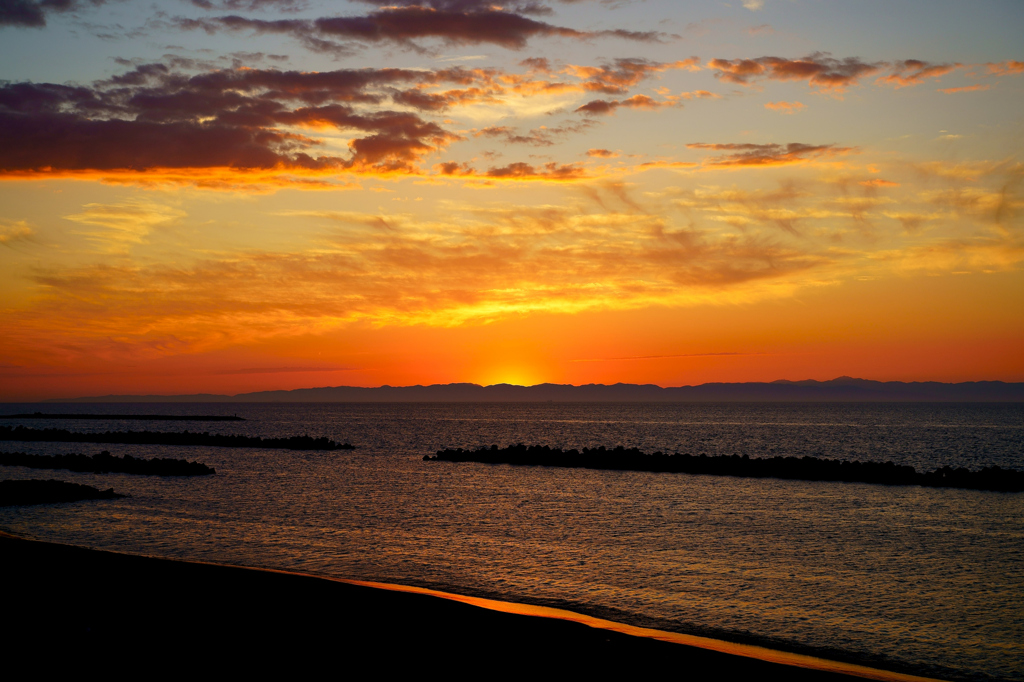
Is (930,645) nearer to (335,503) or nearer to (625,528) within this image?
(625,528)

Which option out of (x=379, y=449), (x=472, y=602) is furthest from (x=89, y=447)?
(x=472, y=602)

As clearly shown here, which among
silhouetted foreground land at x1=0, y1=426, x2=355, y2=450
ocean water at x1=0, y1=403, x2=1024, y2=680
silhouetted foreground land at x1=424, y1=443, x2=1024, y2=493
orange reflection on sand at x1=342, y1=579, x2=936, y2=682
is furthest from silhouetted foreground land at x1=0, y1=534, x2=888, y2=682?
silhouetted foreground land at x1=0, y1=426, x2=355, y2=450

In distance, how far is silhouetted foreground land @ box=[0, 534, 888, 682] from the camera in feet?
31.7

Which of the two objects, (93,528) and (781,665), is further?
(93,528)

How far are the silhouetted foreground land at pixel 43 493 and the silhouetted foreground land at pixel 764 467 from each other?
28.8 m

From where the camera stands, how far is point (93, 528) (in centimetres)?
2238

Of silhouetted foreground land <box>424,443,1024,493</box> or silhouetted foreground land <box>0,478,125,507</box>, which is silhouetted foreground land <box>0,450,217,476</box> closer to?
silhouetted foreground land <box>0,478,125,507</box>

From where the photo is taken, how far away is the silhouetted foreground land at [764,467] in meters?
36.3

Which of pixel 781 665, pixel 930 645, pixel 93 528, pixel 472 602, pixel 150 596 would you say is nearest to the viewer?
pixel 781 665

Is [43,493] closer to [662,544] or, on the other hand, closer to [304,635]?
[304,635]

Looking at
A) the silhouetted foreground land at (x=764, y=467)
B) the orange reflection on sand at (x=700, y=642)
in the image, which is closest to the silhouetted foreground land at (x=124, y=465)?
the silhouetted foreground land at (x=764, y=467)

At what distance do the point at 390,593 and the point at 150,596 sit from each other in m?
4.52

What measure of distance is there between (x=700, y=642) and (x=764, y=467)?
34.7 metres

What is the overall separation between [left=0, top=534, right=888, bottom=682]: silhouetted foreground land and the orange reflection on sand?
0.71 meters
